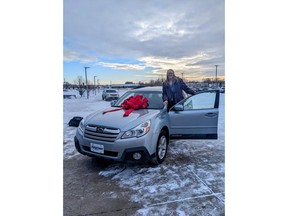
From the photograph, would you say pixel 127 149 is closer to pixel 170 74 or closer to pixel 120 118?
pixel 120 118

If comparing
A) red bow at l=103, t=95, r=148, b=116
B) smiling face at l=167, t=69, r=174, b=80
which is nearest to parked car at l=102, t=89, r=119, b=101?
red bow at l=103, t=95, r=148, b=116

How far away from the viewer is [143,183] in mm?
1852

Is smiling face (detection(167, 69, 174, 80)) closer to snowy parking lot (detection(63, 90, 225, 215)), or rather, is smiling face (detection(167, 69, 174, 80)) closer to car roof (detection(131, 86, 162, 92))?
car roof (detection(131, 86, 162, 92))

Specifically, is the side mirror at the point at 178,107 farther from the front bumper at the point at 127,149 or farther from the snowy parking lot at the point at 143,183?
the front bumper at the point at 127,149

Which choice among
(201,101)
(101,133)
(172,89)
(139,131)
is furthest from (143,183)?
(201,101)

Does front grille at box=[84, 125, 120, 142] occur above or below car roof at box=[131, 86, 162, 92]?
below

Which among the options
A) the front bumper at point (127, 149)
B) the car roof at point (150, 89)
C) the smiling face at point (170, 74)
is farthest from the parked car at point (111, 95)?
the smiling face at point (170, 74)

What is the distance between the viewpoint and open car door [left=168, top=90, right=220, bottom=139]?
2.32 m

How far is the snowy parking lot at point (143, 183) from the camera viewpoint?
1.53 metres

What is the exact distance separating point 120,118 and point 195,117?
38.2 inches

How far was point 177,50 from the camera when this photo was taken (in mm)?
1936

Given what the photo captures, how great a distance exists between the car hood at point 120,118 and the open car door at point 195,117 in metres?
0.32
